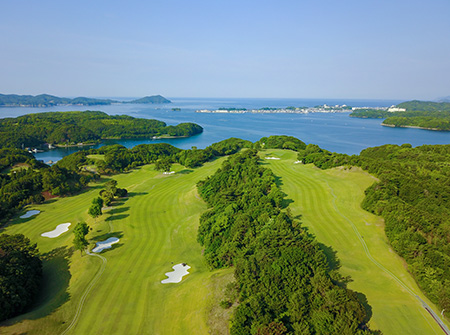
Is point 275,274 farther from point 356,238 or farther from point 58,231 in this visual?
point 58,231

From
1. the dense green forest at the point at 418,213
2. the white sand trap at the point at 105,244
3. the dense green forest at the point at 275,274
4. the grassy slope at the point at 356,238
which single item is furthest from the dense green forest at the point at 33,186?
the dense green forest at the point at 418,213

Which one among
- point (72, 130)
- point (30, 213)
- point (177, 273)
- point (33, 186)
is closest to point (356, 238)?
point (177, 273)

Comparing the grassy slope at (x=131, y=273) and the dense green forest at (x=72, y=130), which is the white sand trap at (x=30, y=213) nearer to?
the grassy slope at (x=131, y=273)

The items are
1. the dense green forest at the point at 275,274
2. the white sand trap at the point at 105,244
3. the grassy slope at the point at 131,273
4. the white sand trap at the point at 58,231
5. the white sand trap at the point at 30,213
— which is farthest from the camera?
the white sand trap at the point at 30,213

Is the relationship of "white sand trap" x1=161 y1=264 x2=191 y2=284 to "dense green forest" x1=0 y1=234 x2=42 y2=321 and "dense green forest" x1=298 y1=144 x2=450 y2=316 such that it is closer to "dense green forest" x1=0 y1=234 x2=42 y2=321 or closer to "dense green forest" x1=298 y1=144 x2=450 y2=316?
"dense green forest" x1=0 y1=234 x2=42 y2=321

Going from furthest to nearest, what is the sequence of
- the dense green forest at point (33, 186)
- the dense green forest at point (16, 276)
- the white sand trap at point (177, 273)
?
the dense green forest at point (33, 186) < the white sand trap at point (177, 273) < the dense green forest at point (16, 276)

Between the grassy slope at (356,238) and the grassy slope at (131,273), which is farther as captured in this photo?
the grassy slope at (131,273)
